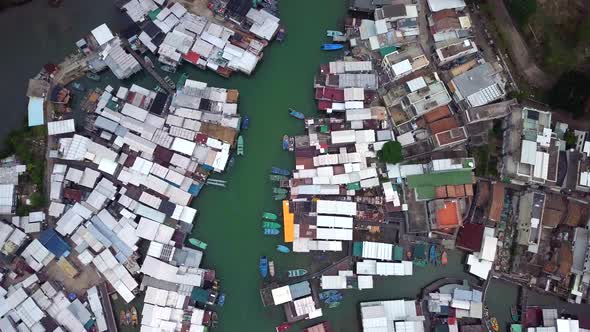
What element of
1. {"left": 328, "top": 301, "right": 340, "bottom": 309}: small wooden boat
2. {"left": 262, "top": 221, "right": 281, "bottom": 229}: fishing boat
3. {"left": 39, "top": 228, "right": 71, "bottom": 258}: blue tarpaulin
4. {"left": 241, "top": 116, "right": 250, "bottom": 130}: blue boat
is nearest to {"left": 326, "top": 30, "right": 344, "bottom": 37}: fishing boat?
{"left": 241, "top": 116, "right": 250, "bottom": 130}: blue boat

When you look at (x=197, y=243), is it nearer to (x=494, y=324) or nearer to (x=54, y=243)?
(x=54, y=243)

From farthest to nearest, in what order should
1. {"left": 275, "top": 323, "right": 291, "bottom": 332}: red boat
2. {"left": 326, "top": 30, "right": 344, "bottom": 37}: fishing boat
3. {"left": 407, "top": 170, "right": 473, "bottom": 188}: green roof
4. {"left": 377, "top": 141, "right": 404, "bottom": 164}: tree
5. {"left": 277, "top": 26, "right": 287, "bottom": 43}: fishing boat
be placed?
{"left": 326, "top": 30, "right": 344, "bottom": 37}: fishing boat → {"left": 277, "top": 26, "right": 287, "bottom": 43}: fishing boat → {"left": 407, "top": 170, "right": 473, "bottom": 188}: green roof → {"left": 377, "top": 141, "right": 404, "bottom": 164}: tree → {"left": 275, "top": 323, "right": 291, "bottom": 332}: red boat

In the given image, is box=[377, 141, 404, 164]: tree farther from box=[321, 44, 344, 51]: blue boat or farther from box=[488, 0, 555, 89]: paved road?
box=[488, 0, 555, 89]: paved road

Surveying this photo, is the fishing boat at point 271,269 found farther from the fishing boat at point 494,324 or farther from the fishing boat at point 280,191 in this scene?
the fishing boat at point 494,324

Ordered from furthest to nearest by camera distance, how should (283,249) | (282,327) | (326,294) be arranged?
(283,249) < (326,294) < (282,327)

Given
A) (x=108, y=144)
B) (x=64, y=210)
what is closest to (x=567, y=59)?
(x=108, y=144)

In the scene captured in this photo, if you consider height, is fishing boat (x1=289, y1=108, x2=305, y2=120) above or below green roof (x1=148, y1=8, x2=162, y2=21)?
below

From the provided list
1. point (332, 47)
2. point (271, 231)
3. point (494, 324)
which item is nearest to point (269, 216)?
point (271, 231)
